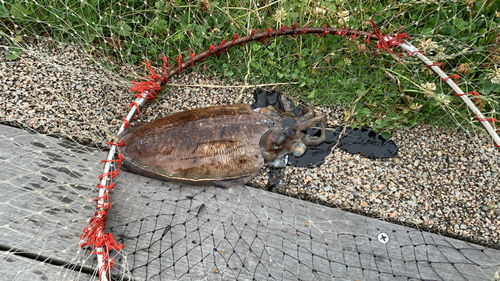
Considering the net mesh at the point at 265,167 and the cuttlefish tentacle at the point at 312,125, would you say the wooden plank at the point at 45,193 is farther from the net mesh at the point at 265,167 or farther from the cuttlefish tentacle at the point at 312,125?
the cuttlefish tentacle at the point at 312,125

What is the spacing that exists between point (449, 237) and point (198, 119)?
3.16 meters

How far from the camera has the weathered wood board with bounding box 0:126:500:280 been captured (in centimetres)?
292

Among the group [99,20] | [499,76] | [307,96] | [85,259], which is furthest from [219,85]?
[499,76]

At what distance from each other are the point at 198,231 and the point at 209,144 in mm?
955

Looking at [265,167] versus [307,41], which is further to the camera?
[307,41]

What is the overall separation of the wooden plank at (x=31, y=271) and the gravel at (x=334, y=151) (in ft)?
4.40

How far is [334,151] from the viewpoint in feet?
12.1

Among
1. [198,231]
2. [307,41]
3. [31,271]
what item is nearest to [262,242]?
[198,231]

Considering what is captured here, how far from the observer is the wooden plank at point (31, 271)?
272cm

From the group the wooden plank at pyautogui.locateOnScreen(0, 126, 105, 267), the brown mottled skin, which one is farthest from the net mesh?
the brown mottled skin

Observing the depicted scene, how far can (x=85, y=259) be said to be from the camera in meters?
2.85

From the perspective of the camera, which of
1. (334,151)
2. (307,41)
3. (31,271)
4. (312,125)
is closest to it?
(31,271)

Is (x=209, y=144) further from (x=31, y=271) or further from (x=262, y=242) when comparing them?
(x=31, y=271)

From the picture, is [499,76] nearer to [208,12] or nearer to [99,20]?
[208,12]
